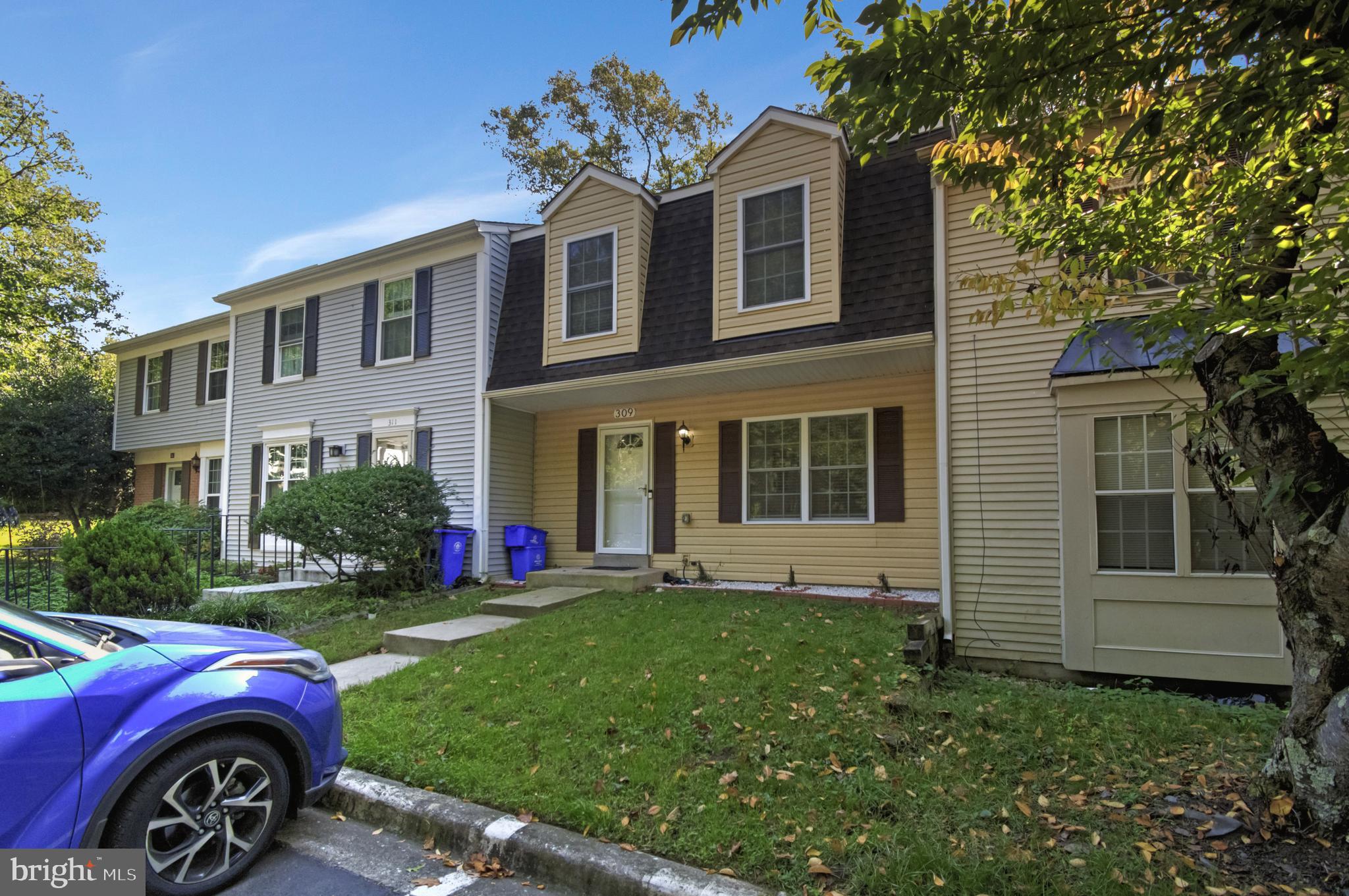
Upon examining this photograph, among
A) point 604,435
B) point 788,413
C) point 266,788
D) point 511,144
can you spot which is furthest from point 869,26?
point 511,144

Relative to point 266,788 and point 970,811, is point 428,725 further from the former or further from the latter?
point 970,811

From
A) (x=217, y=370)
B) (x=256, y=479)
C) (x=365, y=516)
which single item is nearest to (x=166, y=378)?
(x=217, y=370)

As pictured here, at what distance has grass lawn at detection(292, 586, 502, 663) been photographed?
6.60m

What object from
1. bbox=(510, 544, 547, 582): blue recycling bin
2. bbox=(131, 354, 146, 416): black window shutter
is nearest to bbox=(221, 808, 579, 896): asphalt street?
bbox=(510, 544, 547, 582): blue recycling bin

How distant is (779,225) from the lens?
8.52 m

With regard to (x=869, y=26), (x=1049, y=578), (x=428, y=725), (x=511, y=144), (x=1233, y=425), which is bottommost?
(x=428, y=725)

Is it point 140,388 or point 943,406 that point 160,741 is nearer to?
point 943,406

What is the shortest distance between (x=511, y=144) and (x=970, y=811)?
68.3ft

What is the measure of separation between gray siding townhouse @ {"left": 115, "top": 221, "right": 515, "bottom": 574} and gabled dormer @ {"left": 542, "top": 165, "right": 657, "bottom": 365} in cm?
124

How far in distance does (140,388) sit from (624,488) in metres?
14.1

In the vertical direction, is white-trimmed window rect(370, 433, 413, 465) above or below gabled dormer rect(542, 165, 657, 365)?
below

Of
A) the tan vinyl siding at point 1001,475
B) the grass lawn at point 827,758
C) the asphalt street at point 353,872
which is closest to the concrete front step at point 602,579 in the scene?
the grass lawn at point 827,758

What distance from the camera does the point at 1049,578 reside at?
6.14m

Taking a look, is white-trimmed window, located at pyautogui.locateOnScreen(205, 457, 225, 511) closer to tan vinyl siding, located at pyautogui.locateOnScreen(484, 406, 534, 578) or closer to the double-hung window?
the double-hung window
